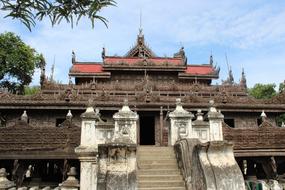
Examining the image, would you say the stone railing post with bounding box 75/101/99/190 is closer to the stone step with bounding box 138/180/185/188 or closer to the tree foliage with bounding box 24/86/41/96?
the stone step with bounding box 138/180/185/188

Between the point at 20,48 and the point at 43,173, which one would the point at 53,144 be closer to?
the point at 43,173

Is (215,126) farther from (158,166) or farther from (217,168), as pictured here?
(217,168)

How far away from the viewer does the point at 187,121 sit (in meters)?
10.1

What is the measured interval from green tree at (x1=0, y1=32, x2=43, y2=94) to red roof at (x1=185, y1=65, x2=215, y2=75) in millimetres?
14751

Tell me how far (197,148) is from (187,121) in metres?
4.96

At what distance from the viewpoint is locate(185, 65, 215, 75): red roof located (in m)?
21.8

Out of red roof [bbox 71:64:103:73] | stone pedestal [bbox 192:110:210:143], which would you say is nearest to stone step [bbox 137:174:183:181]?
stone pedestal [bbox 192:110:210:143]

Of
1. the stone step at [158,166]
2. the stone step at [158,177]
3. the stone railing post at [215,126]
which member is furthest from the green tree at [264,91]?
the stone step at [158,177]

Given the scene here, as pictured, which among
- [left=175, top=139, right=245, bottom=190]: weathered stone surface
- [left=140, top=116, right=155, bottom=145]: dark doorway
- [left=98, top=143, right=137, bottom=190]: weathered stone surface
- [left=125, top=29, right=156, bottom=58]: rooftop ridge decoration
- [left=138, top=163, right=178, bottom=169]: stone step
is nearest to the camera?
[left=98, top=143, right=137, bottom=190]: weathered stone surface

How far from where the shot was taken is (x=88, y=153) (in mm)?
8797

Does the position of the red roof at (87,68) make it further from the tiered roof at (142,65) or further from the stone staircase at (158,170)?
the stone staircase at (158,170)

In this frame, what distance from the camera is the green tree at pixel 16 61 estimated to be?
2505 cm

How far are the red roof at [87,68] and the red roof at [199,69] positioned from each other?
6.67 metres

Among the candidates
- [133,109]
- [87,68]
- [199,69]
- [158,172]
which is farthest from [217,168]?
[199,69]
